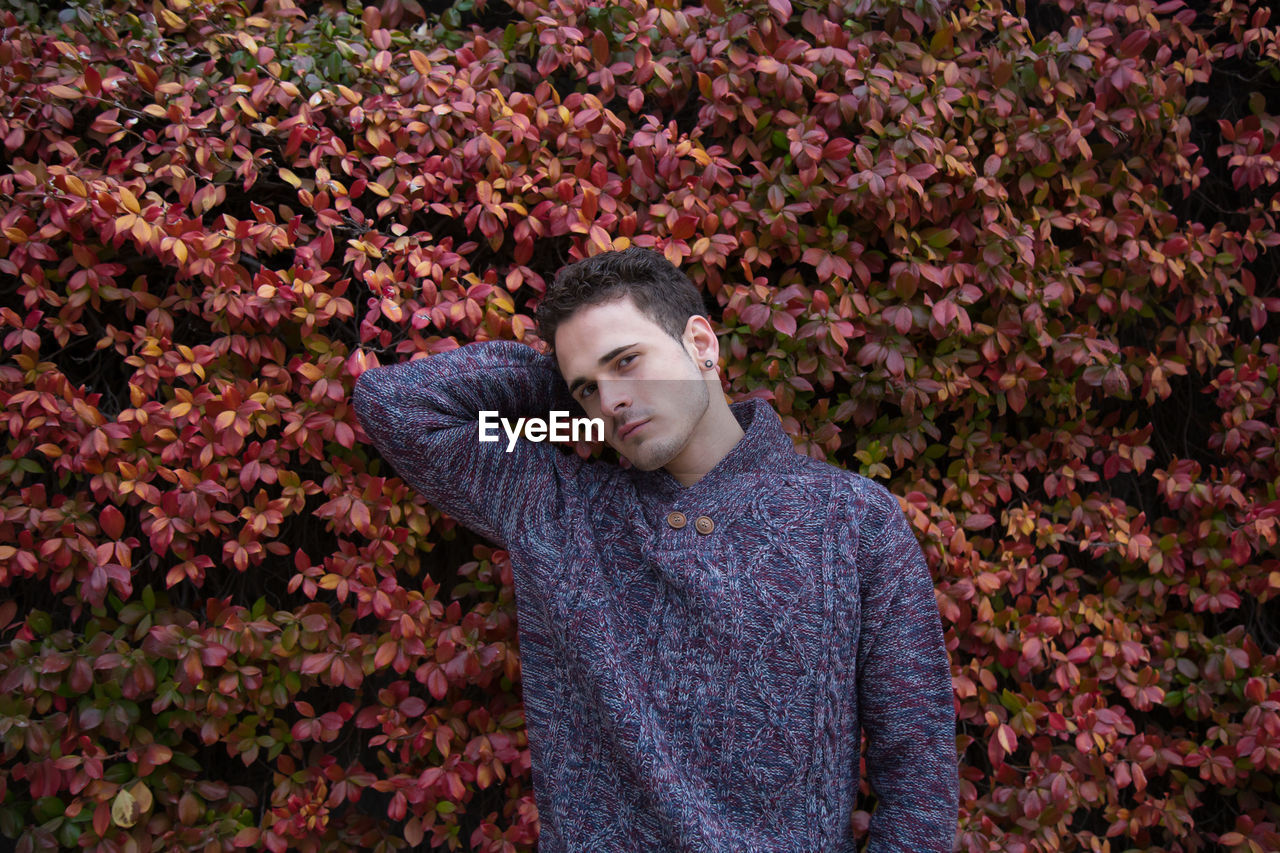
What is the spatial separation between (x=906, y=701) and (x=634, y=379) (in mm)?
674

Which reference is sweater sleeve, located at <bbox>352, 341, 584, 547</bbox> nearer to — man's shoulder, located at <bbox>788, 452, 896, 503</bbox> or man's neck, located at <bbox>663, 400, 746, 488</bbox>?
man's neck, located at <bbox>663, 400, 746, 488</bbox>

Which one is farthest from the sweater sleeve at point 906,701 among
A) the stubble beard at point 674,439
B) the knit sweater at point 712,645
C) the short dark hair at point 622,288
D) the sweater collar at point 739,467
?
the short dark hair at point 622,288

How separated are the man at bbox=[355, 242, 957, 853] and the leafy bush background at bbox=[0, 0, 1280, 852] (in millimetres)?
247

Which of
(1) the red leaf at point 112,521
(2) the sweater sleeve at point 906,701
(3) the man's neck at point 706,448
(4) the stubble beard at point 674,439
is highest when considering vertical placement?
(4) the stubble beard at point 674,439

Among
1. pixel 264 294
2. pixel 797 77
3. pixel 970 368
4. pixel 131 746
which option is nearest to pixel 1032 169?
pixel 970 368

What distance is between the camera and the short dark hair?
4.54 ft

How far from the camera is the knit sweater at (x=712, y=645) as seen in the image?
127cm

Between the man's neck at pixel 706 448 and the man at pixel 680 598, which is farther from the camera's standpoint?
the man's neck at pixel 706 448

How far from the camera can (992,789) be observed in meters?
1.80

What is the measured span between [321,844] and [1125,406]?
2.15 meters

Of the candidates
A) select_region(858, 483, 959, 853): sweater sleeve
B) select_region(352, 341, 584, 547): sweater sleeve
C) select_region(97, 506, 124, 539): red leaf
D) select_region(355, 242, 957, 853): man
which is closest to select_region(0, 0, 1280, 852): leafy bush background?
select_region(97, 506, 124, 539): red leaf

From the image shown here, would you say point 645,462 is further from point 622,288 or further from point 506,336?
point 506,336

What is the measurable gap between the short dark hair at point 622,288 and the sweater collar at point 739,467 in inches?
8.5

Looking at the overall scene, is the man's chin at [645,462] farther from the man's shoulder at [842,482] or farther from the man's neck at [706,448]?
the man's shoulder at [842,482]
